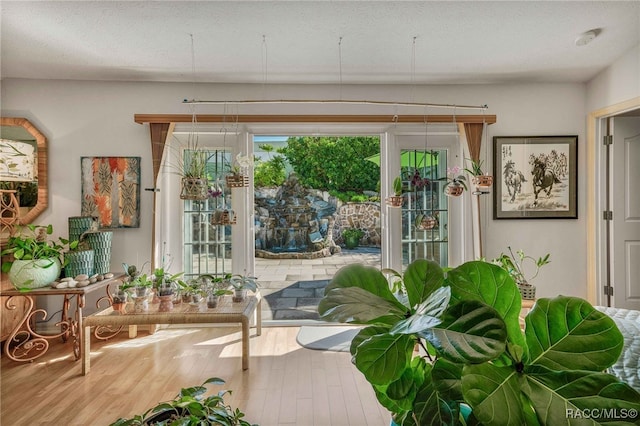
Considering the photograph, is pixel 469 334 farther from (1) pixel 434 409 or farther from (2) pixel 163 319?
(2) pixel 163 319

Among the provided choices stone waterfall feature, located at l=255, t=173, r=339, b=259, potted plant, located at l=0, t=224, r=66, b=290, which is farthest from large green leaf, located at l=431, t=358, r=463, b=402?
stone waterfall feature, located at l=255, t=173, r=339, b=259

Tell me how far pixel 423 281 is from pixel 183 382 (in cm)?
232

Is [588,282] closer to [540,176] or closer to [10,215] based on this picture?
[540,176]

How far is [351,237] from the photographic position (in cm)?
488

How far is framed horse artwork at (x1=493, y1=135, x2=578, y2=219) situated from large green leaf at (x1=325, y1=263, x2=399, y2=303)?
3.28 meters

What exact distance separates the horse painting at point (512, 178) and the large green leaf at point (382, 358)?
344 centimetres

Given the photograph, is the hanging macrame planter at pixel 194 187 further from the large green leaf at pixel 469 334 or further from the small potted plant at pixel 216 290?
the large green leaf at pixel 469 334

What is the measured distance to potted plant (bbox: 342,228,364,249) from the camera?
4.84m

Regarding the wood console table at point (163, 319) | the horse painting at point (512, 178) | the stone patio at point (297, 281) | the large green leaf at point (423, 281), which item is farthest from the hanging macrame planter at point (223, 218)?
the horse painting at point (512, 178)

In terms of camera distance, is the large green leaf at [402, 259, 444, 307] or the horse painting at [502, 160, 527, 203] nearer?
the large green leaf at [402, 259, 444, 307]

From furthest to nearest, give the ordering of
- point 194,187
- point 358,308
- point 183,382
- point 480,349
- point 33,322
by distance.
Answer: point 33,322, point 194,187, point 183,382, point 358,308, point 480,349

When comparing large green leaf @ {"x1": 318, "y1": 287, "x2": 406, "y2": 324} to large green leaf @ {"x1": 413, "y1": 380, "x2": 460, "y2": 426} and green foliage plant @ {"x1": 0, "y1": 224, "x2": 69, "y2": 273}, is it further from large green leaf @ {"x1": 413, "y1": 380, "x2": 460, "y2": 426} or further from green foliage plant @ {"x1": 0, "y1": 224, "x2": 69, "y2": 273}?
green foliage plant @ {"x1": 0, "y1": 224, "x2": 69, "y2": 273}

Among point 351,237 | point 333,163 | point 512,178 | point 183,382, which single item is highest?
point 333,163

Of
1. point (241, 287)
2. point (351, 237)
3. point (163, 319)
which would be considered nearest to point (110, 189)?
point (163, 319)
